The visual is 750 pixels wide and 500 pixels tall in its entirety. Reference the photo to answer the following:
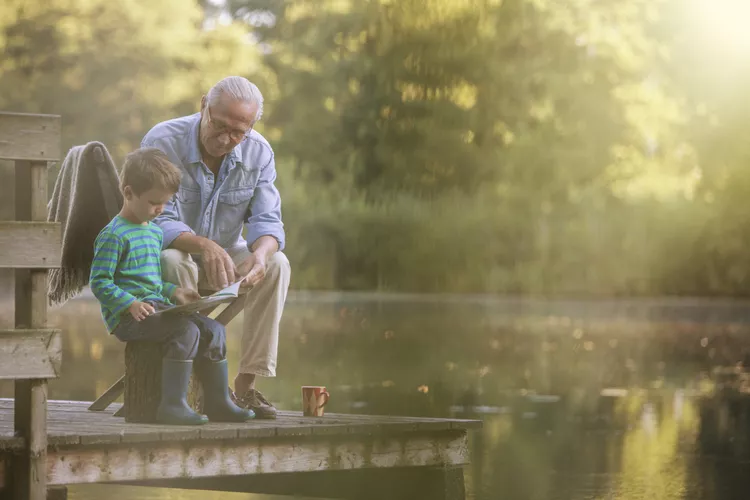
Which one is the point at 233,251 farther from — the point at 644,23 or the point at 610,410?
the point at 644,23

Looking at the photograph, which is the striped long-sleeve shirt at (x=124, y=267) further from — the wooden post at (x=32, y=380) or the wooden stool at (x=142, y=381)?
the wooden post at (x=32, y=380)

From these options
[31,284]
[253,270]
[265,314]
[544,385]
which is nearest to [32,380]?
[31,284]

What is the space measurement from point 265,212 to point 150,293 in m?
0.71

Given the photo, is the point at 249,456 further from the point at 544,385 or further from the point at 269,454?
the point at 544,385

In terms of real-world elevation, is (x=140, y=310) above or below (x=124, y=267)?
below

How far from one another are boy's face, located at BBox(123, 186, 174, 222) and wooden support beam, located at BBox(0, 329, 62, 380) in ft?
1.71

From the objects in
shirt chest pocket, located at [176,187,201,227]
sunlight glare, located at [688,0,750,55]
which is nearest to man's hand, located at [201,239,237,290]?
shirt chest pocket, located at [176,187,201,227]

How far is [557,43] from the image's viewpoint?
40.2 meters

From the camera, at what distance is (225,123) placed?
5656mm

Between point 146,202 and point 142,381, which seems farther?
point 142,381

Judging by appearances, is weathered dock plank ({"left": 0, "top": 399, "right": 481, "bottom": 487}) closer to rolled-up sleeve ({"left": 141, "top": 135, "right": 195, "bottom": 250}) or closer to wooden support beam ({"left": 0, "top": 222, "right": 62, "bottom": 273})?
wooden support beam ({"left": 0, "top": 222, "right": 62, "bottom": 273})

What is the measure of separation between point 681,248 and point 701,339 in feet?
40.2

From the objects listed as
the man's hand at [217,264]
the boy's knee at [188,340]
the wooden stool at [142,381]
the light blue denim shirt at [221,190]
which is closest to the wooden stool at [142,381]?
the wooden stool at [142,381]

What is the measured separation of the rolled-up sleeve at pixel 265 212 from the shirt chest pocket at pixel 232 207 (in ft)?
0.12
